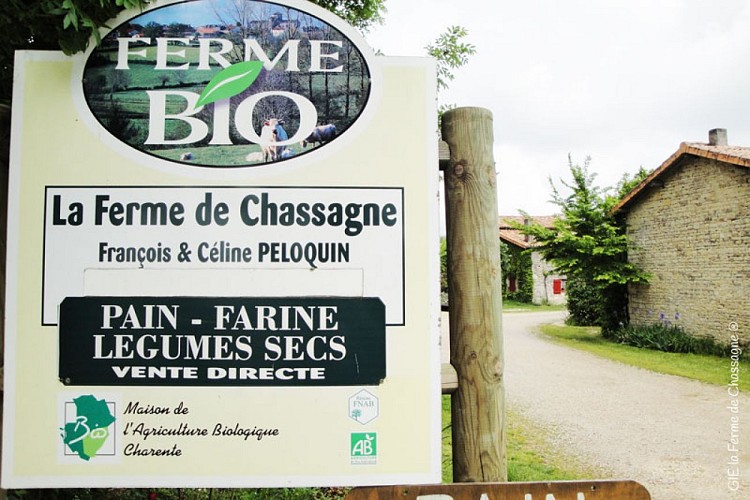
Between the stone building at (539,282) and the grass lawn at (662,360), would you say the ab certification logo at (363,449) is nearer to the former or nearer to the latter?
the grass lawn at (662,360)

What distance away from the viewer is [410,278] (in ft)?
6.41

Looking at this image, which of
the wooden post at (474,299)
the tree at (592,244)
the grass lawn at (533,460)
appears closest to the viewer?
the wooden post at (474,299)

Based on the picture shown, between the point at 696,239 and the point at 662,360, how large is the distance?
3.98 metres

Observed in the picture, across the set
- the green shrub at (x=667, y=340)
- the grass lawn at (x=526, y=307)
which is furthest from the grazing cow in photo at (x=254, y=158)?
the grass lawn at (x=526, y=307)

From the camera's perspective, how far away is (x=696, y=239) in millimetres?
15156

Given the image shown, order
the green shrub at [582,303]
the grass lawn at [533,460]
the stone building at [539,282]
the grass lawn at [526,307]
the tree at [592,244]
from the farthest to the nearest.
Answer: the stone building at [539,282], the grass lawn at [526,307], the green shrub at [582,303], the tree at [592,244], the grass lawn at [533,460]

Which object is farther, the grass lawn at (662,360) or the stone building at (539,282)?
the stone building at (539,282)

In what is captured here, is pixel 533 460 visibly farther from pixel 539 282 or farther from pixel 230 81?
pixel 539 282

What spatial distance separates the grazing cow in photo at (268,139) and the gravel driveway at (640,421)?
5301mm

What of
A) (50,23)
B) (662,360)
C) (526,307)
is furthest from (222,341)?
(526,307)

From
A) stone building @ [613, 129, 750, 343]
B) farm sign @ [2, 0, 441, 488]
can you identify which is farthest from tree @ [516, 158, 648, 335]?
farm sign @ [2, 0, 441, 488]

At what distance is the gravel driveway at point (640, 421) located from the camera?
6.00 meters

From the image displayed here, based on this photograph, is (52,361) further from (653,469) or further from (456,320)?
(653,469)

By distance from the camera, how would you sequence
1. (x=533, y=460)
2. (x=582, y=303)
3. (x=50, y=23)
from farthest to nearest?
(x=582, y=303), (x=533, y=460), (x=50, y=23)
